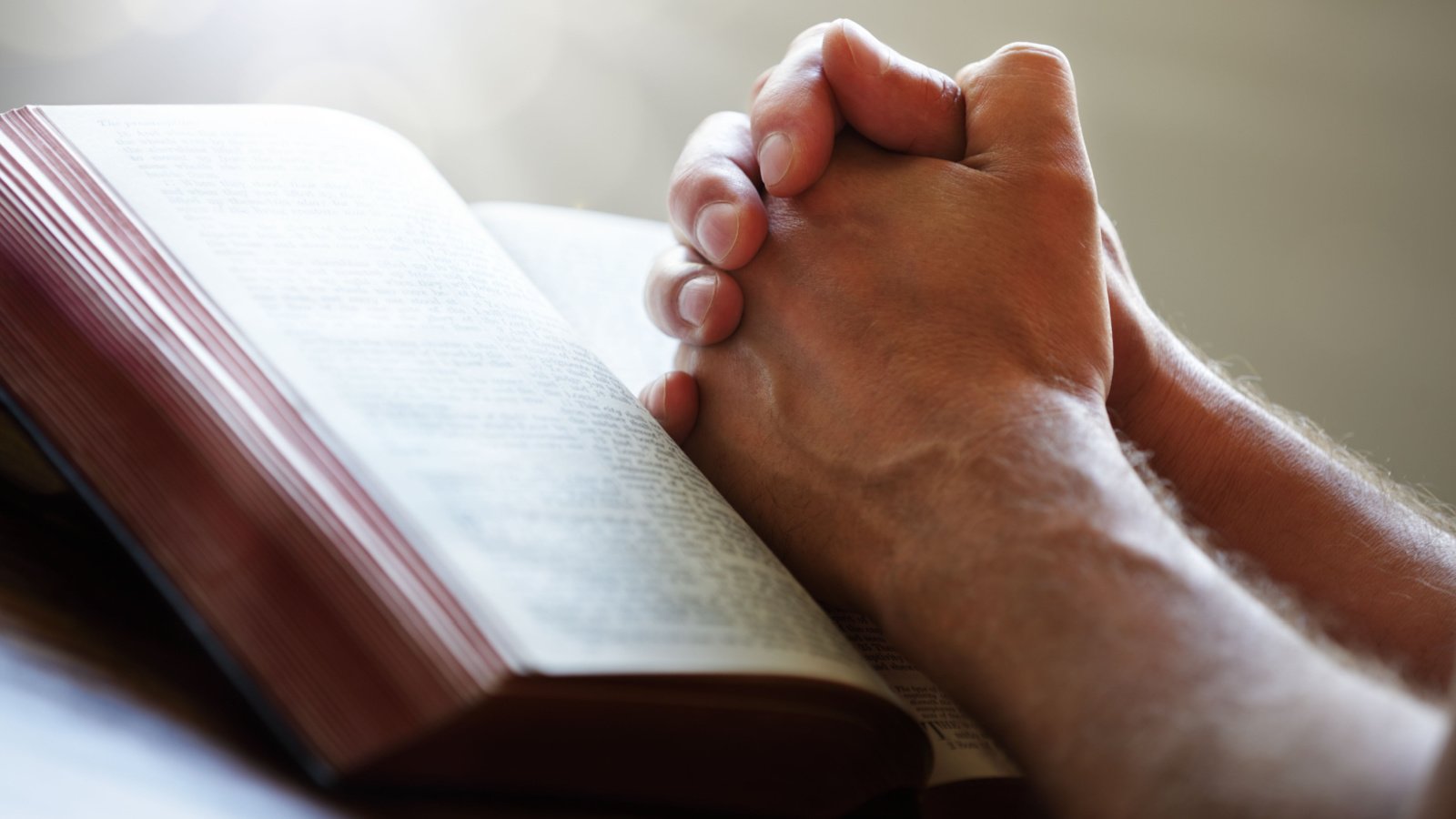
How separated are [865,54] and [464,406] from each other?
35 cm

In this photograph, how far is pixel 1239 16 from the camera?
49.9 inches

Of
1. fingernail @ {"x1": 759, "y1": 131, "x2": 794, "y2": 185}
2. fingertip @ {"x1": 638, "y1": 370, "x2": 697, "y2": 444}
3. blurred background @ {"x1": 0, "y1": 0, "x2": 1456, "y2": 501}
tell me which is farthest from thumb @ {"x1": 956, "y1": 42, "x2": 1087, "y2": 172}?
blurred background @ {"x1": 0, "y1": 0, "x2": 1456, "y2": 501}

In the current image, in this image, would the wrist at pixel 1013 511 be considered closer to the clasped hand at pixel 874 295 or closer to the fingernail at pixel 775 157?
the clasped hand at pixel 874 295

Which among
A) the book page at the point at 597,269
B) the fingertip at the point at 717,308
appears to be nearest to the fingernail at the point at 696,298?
the fingertip at the point at 717,308

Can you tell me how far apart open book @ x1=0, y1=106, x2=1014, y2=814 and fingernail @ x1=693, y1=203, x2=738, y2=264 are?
0.46 ft

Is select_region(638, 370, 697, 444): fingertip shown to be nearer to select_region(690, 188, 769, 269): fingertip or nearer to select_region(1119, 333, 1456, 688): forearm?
select_region(690, 188, 769, 269): fingertip

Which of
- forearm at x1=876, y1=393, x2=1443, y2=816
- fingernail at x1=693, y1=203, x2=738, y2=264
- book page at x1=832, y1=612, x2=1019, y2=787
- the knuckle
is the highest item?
the knuckle

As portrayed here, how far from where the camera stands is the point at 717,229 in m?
0.58

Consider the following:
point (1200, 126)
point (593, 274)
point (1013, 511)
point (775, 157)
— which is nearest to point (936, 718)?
point (1013, 511)

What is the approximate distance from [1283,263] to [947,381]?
1053mm

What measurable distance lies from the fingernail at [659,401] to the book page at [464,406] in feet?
0.16

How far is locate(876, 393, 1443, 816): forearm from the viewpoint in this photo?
0.30 metres

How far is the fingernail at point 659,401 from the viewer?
57 centimetres

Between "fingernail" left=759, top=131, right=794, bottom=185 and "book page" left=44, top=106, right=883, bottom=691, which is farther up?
"fingernail" left=759, top=131, right=794, bottom=185
